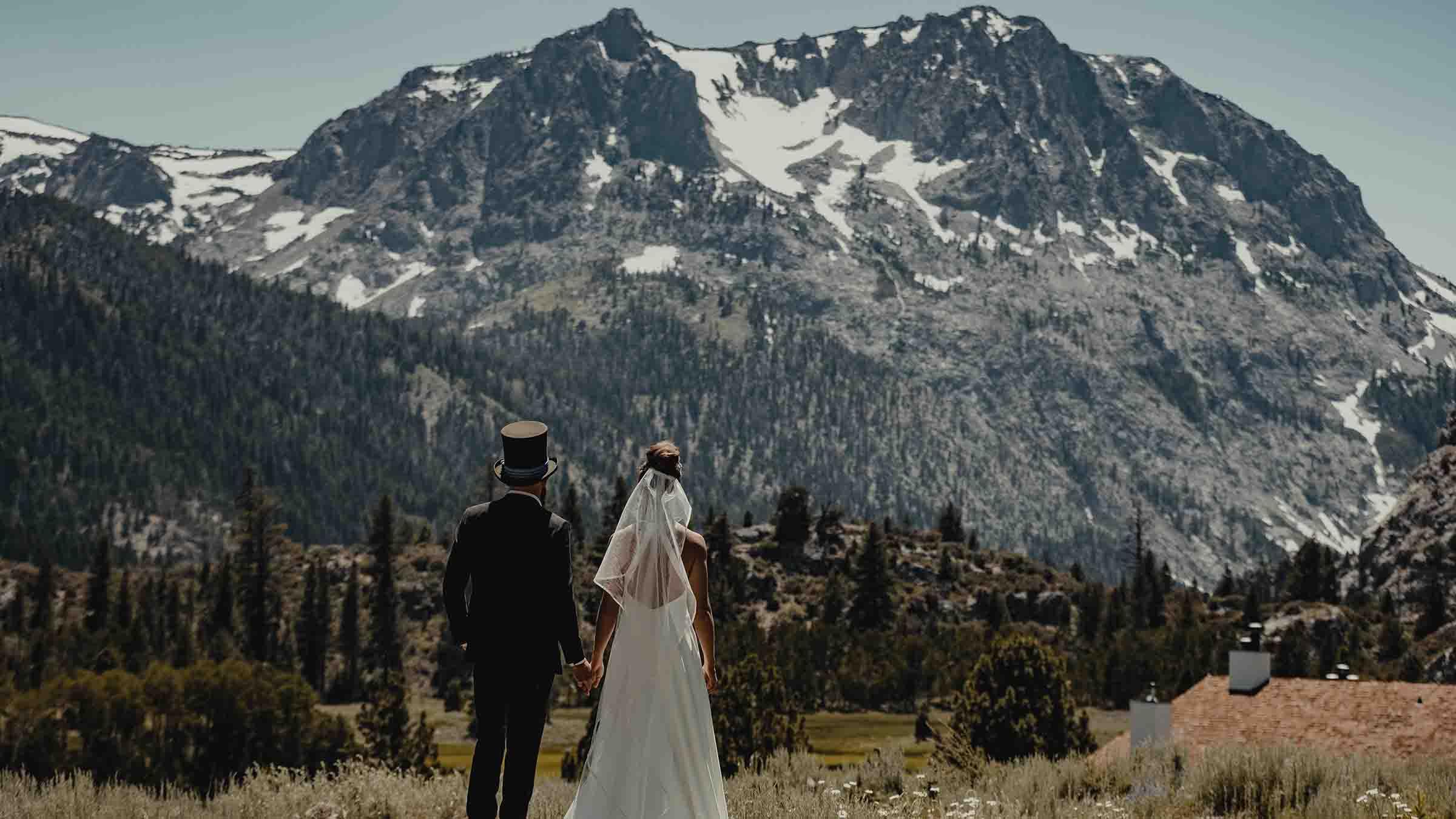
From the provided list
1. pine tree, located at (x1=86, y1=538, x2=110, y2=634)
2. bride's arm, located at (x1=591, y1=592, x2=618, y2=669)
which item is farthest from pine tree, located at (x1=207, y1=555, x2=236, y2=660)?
bride's arm, located at (x1=591, y1=592, x2=618, y2=669)

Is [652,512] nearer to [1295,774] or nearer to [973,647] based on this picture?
[1295,774]

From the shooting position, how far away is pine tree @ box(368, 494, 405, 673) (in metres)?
142

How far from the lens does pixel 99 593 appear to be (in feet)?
464

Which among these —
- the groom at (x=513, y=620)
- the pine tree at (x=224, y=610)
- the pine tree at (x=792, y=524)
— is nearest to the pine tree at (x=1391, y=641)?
the pine tree at (x=792, y=524)

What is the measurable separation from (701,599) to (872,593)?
460 feet

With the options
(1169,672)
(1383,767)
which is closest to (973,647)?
(1169,672)

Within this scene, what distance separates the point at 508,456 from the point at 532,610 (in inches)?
48.4

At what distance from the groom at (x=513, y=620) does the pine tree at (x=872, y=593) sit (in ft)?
455

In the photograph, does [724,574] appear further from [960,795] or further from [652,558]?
[652,558]

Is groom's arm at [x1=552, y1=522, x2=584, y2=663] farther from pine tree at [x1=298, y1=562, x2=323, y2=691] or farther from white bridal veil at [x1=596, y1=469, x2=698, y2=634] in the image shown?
pine tree at [x1=298, y1=562, x2=323, y2=691]

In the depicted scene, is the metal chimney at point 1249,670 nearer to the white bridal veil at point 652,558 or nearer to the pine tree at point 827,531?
the white bridal veil at point 652,558

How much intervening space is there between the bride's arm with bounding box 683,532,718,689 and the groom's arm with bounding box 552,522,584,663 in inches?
39.8

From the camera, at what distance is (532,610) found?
11594 millimetres

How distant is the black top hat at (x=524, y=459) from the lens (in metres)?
11.7
